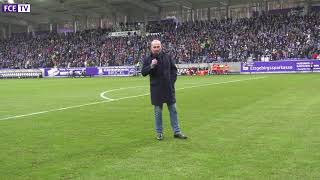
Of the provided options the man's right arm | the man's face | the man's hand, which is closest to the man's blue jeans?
the man's right arm

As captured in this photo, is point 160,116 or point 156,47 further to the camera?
point 160,116

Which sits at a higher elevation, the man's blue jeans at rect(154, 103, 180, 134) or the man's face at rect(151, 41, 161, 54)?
the man's face at rect(151, 41, 161, 54)

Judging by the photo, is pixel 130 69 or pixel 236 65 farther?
pixel 130 69

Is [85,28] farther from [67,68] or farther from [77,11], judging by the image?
[67,68]

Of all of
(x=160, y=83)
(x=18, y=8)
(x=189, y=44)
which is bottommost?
(x=160, y=83)

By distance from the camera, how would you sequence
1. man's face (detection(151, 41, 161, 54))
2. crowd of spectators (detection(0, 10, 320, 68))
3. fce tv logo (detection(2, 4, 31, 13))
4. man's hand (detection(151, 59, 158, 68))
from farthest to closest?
crowd of spectators (detection(0, 10, 320, 68)) → fce tv logo (detection(2, 4, 31, 13)) → man's face (detection(151, 41, 161, 54)) → man's hand (detection(151, 59, 158, 68))

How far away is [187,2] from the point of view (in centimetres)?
7031

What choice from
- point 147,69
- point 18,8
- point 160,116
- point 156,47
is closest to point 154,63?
point 147,69

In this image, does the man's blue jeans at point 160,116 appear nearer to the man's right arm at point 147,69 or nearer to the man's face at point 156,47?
the man's right arm at point 147,69

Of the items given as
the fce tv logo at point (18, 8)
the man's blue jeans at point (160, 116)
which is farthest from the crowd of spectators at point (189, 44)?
the man's blue jeans at point (160, 116)

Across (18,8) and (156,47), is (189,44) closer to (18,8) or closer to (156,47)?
(18,8)

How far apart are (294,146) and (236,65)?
143ft

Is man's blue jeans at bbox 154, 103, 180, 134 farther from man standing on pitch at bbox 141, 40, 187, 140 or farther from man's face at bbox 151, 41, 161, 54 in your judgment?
man's face at bbox 151, 41, 161, 54

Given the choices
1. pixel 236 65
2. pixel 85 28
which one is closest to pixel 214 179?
pixel 236 65
